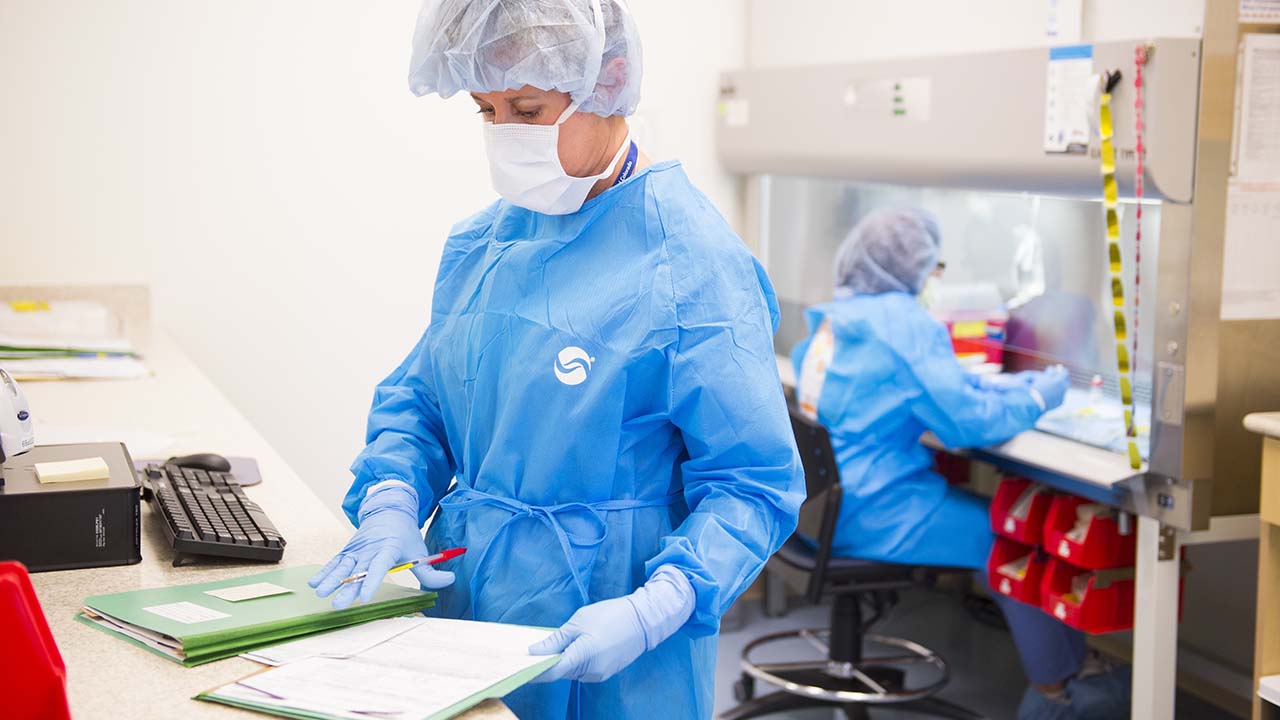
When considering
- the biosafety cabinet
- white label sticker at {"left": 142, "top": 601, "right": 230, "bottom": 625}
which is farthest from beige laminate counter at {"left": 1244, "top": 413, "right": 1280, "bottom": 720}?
white label sticker at {"left": 142, "top": 601, "right": 230, "bottom": 625}

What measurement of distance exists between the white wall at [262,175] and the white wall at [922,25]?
0.74ft

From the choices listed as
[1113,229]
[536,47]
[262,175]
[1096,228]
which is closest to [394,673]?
[536,47]

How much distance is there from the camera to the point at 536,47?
4.14ft

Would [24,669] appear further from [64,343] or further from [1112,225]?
[64,343]

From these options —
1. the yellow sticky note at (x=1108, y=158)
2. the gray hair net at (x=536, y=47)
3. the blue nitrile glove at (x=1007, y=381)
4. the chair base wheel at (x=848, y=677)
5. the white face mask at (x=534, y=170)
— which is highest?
the gray hair net at (x=536, y=47)

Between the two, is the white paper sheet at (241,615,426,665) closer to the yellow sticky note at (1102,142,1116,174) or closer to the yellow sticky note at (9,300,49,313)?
the yellow sticky note at (1102,142,1116,174)

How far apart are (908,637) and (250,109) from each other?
93.0 inches

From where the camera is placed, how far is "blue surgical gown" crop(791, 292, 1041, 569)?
267 cm

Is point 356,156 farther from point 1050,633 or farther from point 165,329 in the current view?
point 1050,633

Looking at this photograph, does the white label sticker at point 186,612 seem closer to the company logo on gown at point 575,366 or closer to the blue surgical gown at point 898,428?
the company logo on gown at point 575,366

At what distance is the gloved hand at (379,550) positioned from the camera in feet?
3.91

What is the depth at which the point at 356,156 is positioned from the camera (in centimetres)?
338

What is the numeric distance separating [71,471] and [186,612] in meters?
0.29

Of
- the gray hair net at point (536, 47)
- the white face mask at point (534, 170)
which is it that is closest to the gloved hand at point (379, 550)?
the white face mask at point (534, 170)
